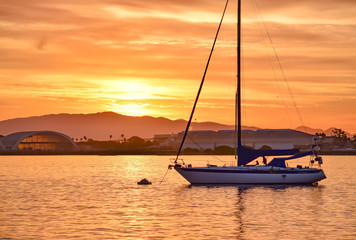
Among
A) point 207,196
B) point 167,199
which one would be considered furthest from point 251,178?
point 167,199

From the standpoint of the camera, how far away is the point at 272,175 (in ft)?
202

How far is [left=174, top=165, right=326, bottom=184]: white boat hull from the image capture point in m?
60.2

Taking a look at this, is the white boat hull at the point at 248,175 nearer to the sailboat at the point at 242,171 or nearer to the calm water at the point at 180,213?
the sailboat at the point at 242,171

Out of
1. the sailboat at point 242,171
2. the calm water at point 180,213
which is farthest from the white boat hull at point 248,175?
the calm water at point 180,213

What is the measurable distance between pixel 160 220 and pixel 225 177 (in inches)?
908

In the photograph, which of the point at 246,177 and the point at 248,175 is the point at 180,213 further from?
the point at 248,175

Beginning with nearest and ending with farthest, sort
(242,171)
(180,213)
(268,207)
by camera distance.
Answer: (180,213) < (268,207) < (242,171)

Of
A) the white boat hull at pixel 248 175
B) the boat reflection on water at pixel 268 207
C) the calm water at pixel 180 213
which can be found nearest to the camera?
the calm water at pixel 180 213

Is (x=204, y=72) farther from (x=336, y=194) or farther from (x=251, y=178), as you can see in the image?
(x=336, y=194)

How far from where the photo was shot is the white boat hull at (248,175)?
60.2 meters

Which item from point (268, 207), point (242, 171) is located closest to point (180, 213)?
point (268, 207)

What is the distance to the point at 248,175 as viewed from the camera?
6041 cm

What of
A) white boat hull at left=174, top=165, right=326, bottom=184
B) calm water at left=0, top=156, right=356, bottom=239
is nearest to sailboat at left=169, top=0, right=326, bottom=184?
white boat hull at left=174, top=165, right=326, bottom=184

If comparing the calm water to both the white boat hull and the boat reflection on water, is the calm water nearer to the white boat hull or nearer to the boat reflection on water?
the boat reflection on water
